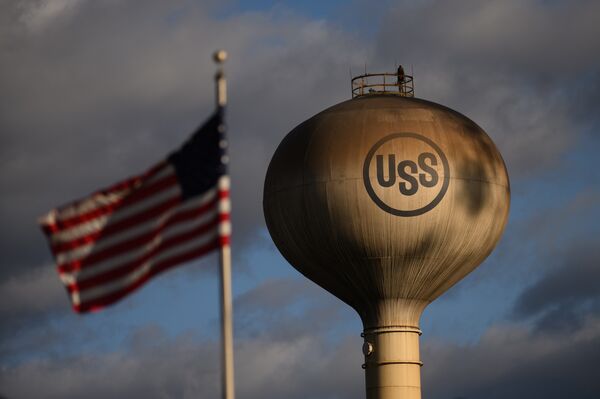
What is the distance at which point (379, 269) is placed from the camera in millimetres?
42312

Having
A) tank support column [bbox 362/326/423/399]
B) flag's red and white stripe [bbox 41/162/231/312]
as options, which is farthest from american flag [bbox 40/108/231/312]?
tank support column [bbox 362/326/423/399]

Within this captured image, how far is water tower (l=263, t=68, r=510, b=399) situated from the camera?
41.2 metres

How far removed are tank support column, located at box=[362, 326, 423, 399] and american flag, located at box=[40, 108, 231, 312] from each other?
2651 cm

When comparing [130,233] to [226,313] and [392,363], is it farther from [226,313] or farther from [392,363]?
[392,363]

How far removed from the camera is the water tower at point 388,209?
135 feet

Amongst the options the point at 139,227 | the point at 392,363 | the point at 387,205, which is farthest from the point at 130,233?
the point at 392,363

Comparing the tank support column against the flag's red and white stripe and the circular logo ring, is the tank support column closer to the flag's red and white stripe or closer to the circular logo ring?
the circular logo ring

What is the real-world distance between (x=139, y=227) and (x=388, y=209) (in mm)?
24024

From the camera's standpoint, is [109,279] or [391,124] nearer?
[109,279]

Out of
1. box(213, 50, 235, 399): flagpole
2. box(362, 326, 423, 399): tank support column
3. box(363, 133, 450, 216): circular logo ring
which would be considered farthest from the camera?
box(362, 326, 423, 399): tank support column

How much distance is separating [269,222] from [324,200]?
303 cm

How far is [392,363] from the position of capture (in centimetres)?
4353

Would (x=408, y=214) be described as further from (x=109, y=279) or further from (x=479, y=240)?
(x=109, y=279)

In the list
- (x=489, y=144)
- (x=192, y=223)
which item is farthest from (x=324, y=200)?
(x=192, y=223)
